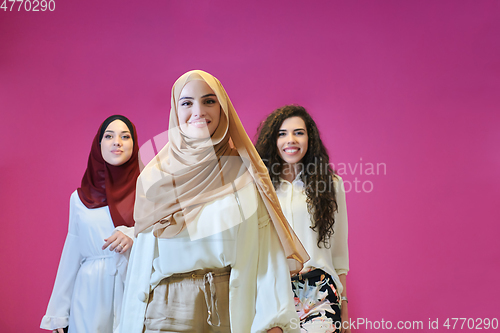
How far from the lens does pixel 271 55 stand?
3553 mm

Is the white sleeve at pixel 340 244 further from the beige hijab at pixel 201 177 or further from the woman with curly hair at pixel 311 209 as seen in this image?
the beige hijab at pixel 201 177

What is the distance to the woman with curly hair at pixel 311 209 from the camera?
7.70 feet

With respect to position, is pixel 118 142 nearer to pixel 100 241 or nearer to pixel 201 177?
pixel 100 241

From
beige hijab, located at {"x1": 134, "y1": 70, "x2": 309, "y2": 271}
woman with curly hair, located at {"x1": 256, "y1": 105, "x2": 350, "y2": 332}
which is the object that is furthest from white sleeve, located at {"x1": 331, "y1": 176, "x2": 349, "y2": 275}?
beige hijab, located at {"x1": 134, "y1": 70, "x2": 309, "y2": 271}

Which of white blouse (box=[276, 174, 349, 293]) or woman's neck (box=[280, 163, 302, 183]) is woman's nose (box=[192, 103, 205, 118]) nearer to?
white blouse (box=[276, 174, 349, 293])

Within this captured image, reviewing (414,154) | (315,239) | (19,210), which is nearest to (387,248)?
(414,154)

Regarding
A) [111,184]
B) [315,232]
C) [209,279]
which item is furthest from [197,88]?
[315,232]

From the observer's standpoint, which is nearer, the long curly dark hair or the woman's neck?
the long curly dark hair

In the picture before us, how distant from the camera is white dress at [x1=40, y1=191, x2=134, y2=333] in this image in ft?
7.31

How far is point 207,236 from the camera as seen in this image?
1.46 metres

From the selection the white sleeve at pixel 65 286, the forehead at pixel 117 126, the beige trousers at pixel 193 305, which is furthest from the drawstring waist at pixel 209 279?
the forehead at pixel 117 126

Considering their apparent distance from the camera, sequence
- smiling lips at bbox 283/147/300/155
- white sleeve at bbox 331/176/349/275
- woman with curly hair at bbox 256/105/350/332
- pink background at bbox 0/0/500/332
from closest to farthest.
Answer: woman with curly hair at bbox 256/105/350/332, white sleeve at bbox 331/176/349/275, smiling lips at bbox 283/147/300/155, pink background at bbox 0/0/500/332

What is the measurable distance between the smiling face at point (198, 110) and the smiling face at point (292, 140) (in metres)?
1.15

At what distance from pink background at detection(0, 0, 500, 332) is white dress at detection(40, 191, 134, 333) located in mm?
1193
